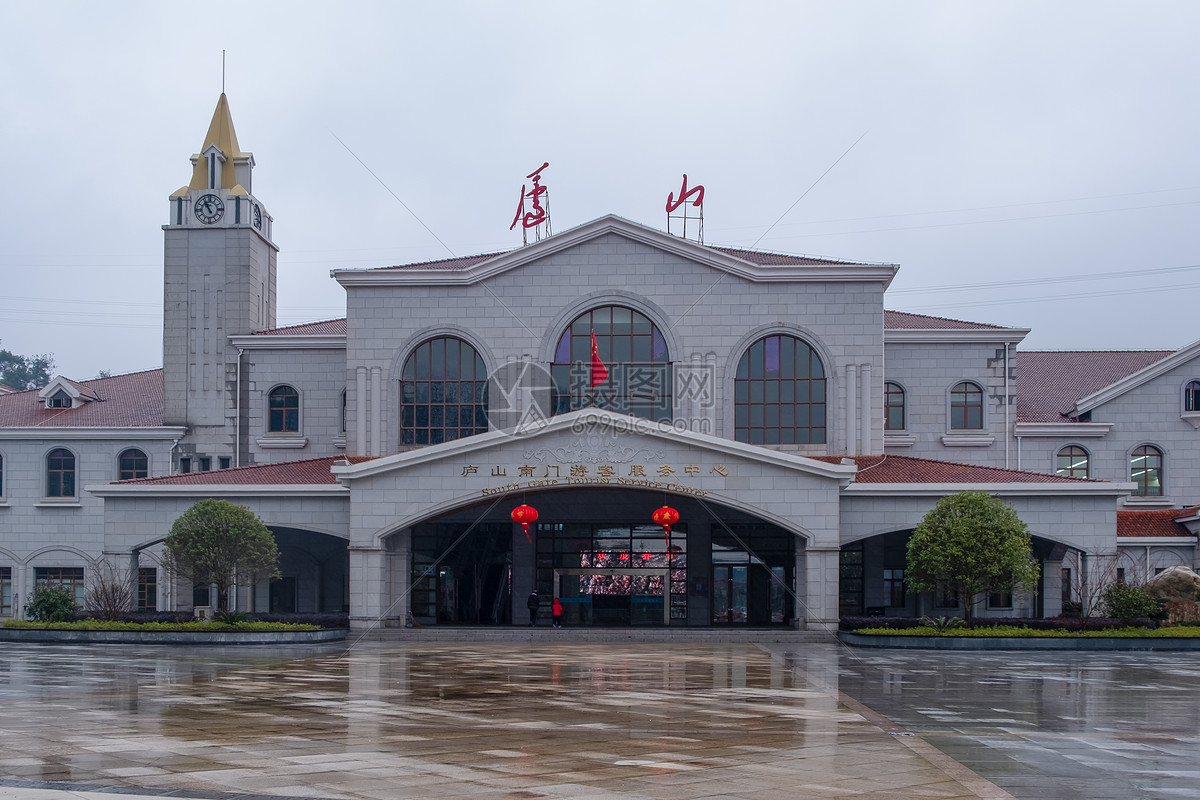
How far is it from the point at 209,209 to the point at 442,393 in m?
11.0

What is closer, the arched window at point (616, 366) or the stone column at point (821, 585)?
the stone column at point (821, 585)

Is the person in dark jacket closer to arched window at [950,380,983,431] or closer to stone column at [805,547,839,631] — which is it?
stone column at [805,547,839,631]

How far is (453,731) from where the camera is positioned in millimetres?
14367

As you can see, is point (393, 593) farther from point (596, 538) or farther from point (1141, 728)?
point (1141, 728)

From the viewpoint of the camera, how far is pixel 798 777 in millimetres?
11555

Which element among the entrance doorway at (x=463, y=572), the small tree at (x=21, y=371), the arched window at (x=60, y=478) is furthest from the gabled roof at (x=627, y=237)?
the small tree at (x=21, y=371)

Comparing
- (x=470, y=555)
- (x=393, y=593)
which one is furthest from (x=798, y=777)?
(x=470, y=555)

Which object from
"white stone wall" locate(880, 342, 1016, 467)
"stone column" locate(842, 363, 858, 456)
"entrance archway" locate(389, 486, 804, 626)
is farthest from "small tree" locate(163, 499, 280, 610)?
"white stone wall" locate(880, 342, 1016, 467)

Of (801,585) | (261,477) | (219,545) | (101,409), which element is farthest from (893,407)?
(101,409)

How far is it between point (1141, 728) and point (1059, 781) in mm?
4429

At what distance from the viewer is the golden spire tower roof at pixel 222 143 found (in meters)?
41.0

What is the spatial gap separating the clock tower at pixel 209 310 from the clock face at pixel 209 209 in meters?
0.03

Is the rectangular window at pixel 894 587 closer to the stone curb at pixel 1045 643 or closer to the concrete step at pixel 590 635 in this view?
the concrete step at pixel 590 635

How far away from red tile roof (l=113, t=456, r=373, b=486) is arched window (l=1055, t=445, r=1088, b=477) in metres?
21.8
